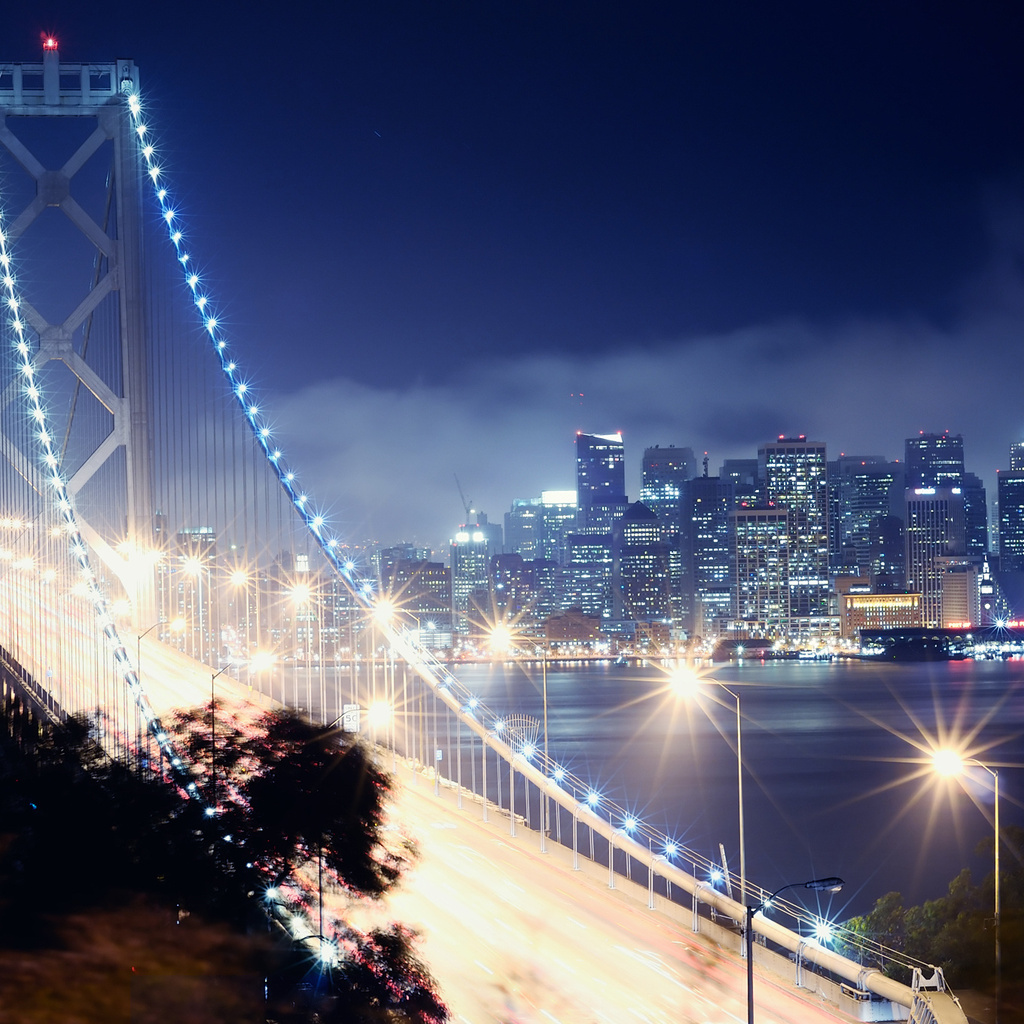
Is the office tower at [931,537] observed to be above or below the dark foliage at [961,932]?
above

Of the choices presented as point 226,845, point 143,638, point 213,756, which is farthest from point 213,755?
point 143,638

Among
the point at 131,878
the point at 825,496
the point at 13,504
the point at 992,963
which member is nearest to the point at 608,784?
the point at 13,504

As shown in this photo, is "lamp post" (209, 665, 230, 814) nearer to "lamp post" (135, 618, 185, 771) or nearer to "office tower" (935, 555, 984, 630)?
"lamp post" (135, 618, 185, 771)

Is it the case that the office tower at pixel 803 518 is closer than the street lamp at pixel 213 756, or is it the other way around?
the street lamp at pixel 213 756

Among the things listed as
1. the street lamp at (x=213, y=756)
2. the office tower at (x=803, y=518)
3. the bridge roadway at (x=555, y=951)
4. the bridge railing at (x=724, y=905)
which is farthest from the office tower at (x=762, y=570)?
the street lamp at (x=213, y=756)

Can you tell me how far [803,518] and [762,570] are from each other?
32.2 feet

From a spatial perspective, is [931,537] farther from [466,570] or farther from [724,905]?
[724,905]

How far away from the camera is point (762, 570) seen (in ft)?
477

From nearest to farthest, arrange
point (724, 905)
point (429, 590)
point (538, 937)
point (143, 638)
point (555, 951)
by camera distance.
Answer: point (555, 951)
point (538, 937)
point (724, 905)
point (143, 638)
point (429, 590)

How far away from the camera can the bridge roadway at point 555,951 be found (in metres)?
10.9

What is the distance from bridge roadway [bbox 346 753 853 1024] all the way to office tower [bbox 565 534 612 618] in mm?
125907

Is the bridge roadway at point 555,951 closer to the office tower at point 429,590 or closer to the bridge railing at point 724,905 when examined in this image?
the bridge railing at point 724,905

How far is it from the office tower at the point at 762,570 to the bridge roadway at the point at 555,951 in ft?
403

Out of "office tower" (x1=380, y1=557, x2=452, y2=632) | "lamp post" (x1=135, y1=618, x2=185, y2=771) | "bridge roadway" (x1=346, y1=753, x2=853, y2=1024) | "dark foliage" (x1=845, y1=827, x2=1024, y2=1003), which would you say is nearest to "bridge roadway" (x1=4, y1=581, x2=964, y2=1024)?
"bridge roadway" (x1=346, y1=753, x2=853, y2=1024)
